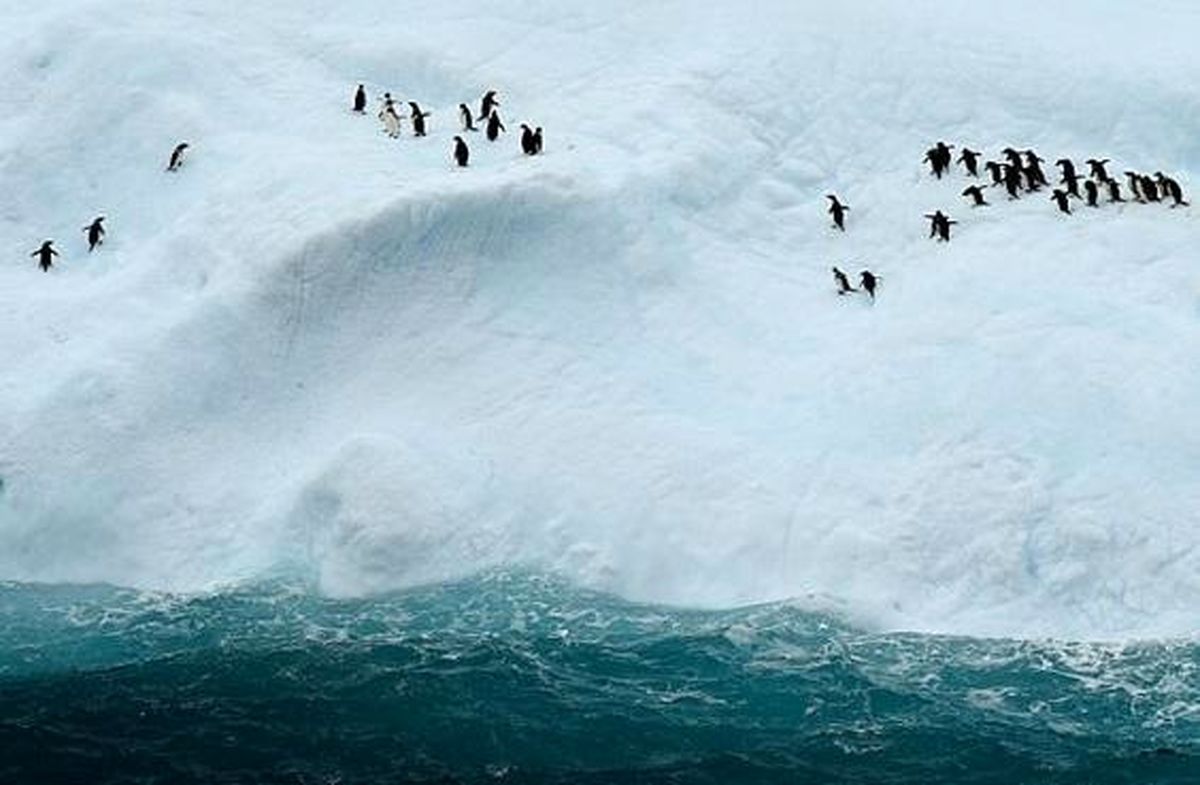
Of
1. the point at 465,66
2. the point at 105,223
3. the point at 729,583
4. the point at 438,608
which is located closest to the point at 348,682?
the point at 438,608

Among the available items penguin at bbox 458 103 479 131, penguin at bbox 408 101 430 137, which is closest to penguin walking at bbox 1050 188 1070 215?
penguin at bbox 458 103 479 131

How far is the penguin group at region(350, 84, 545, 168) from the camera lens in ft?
84.3

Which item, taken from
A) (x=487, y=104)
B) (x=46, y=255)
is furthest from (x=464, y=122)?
(x=46, y=255)

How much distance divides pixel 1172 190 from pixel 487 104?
11.2 meters

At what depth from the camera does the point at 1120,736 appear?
16.9m

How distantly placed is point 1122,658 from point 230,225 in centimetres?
1432

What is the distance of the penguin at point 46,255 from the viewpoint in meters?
25.3

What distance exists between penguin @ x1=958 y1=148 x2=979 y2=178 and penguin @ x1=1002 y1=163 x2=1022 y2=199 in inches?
29.0

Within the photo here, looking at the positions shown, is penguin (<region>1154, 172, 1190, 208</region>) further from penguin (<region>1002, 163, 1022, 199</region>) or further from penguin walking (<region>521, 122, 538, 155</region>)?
penguin walking (<region>521, 122, 538, 155</region>)

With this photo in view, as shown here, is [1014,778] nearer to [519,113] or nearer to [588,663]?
[588,663]

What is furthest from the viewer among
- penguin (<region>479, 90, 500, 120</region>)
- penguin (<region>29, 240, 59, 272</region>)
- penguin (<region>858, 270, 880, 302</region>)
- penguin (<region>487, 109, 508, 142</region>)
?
penguin (<region>479, 90, 500, 120</region>)

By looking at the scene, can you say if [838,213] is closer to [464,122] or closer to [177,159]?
[464,122]

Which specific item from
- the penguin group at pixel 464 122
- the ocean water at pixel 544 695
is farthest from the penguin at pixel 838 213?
the ocean water at pixel 544 695

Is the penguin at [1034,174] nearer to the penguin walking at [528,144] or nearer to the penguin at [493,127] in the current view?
the penguin walking at [528,144]
